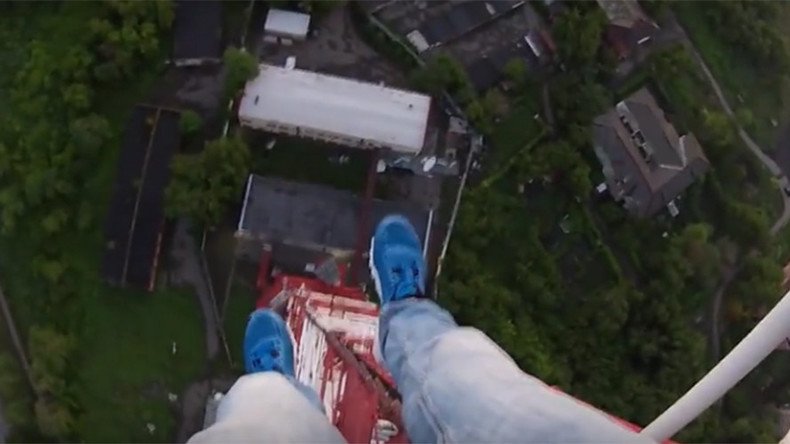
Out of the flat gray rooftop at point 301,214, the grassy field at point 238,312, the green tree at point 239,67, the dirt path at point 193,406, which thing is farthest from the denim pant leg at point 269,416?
the green tree at point 239,67

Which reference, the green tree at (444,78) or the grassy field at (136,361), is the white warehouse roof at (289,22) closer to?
the green tree at (444,78)

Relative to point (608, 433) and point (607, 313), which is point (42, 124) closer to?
point (607, 313)

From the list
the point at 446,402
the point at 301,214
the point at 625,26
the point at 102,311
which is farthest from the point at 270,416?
the point at 625,26

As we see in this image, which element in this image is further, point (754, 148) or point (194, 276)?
point (754, 148)

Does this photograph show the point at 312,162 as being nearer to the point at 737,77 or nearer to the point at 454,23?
the point at 454,23

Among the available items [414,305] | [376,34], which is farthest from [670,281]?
[414,305]

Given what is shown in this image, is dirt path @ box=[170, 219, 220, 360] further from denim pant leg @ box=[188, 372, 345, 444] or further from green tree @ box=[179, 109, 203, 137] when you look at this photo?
denim pant leg @ box=[188, 372, 345, 444]
